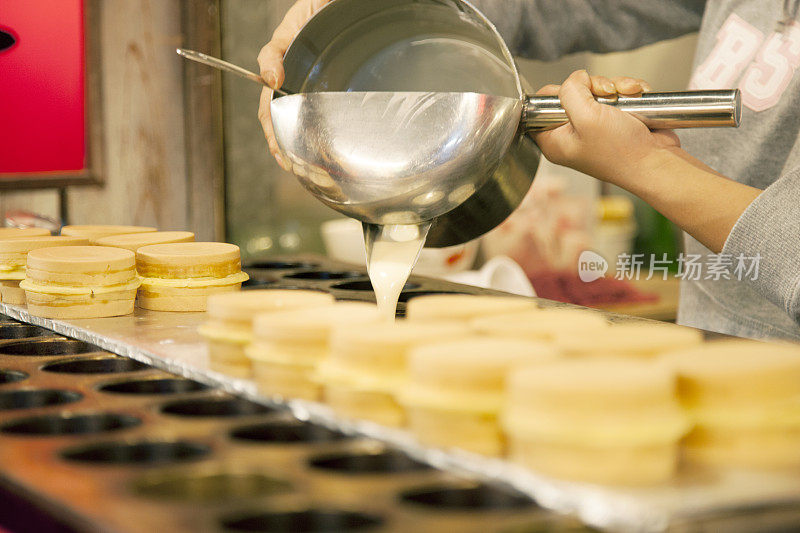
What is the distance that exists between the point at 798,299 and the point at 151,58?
6.69 ft

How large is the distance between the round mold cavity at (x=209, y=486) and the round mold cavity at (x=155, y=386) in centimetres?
29

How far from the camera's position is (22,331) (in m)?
1.33

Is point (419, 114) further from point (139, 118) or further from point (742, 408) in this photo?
point (139, 118)

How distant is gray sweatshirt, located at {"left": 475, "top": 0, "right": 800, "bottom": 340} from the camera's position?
1606mm

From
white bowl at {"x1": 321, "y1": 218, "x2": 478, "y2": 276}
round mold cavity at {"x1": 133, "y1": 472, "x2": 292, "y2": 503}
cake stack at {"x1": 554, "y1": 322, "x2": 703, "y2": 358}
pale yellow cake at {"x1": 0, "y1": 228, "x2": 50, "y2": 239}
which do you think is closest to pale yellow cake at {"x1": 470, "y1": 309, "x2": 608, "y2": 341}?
cake stack at {"x1": 554, "y1": 322, "x2": 703, "y2": 358}

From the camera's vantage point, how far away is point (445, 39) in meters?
1.42

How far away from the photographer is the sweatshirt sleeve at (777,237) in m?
1.22

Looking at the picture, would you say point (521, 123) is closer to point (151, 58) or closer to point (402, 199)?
point (402, 199)

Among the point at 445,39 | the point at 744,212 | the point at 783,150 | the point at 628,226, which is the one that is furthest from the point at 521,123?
the point at 628,226

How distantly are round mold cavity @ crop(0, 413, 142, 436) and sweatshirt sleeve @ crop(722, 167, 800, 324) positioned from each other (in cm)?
86

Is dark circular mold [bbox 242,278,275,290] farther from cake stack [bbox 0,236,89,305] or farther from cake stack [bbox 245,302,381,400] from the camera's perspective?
cake stack [bbox 245,302,381,400]

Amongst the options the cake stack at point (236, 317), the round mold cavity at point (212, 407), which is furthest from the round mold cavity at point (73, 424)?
the cake stack at point (236, 317)

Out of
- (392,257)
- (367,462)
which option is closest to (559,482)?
(367,462)

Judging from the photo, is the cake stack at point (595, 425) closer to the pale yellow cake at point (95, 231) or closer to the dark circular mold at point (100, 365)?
the dark circular mold at point (100, 365)
